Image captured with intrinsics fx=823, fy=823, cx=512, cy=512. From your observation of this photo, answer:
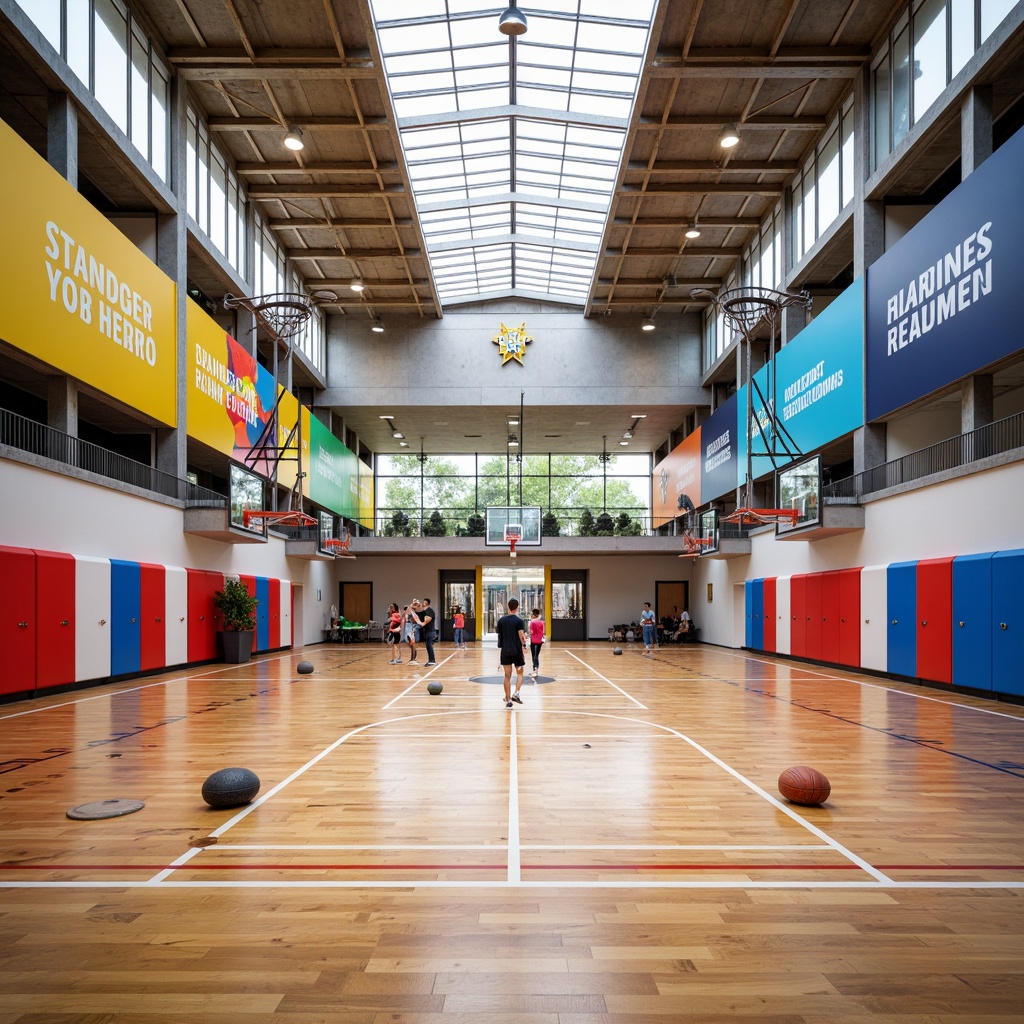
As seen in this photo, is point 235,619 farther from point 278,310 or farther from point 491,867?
point 491,867

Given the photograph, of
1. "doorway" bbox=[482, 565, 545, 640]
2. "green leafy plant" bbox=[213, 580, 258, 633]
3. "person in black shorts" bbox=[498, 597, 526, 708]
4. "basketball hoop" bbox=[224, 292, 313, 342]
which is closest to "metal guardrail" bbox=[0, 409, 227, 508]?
"green leafy plant" bbox=[213, 580, 258, 633]

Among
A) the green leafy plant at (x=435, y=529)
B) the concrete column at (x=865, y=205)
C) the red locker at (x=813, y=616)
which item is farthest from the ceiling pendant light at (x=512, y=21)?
the green leafy plant at (x=435, y=529)

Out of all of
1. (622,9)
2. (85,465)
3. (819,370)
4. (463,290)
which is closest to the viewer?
(85,465)

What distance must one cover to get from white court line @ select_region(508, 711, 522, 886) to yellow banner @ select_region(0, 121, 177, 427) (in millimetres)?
10762

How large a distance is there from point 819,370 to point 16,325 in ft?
62.5

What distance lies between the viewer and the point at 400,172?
24688mm

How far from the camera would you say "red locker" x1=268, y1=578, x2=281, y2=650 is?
89.5 ft

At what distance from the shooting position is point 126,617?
17.4 metres

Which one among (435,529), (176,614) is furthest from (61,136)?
(435,529)

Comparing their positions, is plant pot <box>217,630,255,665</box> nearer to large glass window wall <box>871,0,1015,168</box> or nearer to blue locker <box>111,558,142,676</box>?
blue locker <box>111,558,142,676</box>

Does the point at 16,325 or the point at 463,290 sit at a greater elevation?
the point at 463,290

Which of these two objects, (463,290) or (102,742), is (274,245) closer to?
(463,290)

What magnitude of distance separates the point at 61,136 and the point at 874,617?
1996cm

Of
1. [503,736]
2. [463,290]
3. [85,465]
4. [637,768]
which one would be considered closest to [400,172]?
[463,290]
